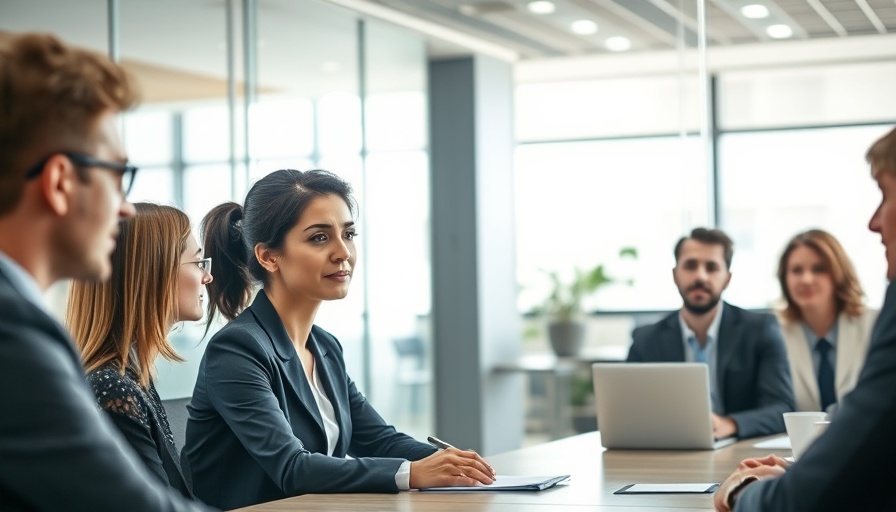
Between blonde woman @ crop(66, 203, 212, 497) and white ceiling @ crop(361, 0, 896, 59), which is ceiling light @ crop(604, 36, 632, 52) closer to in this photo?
white ceiling @ crop(361, 0, 896, 59)

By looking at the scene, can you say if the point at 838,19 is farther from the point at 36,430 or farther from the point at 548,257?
the point at 36,430

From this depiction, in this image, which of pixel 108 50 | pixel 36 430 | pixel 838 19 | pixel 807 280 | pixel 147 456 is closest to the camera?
pixel 36 430

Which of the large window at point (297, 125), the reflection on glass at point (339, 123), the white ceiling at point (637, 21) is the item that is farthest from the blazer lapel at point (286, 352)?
the white ceiling at point (637, 21)

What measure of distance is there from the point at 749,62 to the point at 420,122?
2.86 meters

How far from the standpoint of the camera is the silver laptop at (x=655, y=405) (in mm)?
3227

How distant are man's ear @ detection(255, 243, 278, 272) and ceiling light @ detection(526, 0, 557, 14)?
4.51 m

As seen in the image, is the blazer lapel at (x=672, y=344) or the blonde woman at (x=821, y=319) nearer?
the blazer lapel at (x=672, y=344)

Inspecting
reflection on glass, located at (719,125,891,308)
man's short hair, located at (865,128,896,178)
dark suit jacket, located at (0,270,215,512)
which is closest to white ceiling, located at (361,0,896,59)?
reflection on glass, located at (719,125,891,308)

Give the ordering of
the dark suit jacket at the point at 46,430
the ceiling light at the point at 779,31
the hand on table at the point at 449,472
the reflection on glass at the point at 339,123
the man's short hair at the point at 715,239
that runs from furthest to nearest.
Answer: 1. the ceiling light at the point at 779,31
2. the reflection on glass at the point at 339,123
3. the man's short hair at the point at 715,239
4. the hand on table at the point at 449,472
5. the dark suit jacket at the point at 46,430

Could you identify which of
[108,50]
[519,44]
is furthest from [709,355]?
[519,44]

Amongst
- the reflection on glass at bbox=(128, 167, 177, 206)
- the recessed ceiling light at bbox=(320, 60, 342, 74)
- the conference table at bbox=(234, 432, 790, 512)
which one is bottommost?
the conference table at bbox=(234, 432, 790, 512)

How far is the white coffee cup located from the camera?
2592mm

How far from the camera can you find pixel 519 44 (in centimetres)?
842

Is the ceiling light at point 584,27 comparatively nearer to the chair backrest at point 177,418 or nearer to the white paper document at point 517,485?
the chair backrest at point 177,418
